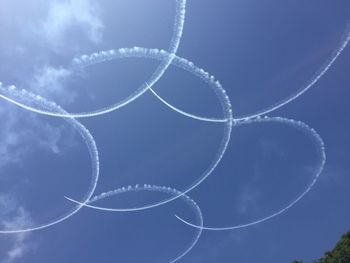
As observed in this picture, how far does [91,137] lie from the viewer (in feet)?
208

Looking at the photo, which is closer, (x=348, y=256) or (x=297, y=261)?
(x=348, y=256)

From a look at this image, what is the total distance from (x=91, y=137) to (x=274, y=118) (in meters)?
29.9

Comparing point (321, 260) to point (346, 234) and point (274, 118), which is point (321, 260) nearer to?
point (346, 234)

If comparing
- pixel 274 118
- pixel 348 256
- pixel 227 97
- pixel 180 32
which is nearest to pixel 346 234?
pixel 348 256

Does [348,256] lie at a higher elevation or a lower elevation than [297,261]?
lower

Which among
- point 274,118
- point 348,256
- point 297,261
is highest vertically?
point 274,118

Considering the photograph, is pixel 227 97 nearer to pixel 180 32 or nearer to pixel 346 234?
pixel 180 32

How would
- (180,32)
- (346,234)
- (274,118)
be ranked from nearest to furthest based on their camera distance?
(180,32), (274,118), (346,234)

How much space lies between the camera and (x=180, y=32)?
183 ft

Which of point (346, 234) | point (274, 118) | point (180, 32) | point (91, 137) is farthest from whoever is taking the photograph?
point (346, 234)

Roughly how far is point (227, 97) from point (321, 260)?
35752 mm

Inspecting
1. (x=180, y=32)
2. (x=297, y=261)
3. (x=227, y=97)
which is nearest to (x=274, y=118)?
(x=227, y=97)

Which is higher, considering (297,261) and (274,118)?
(274,118)

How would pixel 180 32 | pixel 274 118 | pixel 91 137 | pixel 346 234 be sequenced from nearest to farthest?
pixel 180 32, pixel 91 137, pixel 274 118, pixel 346 234
